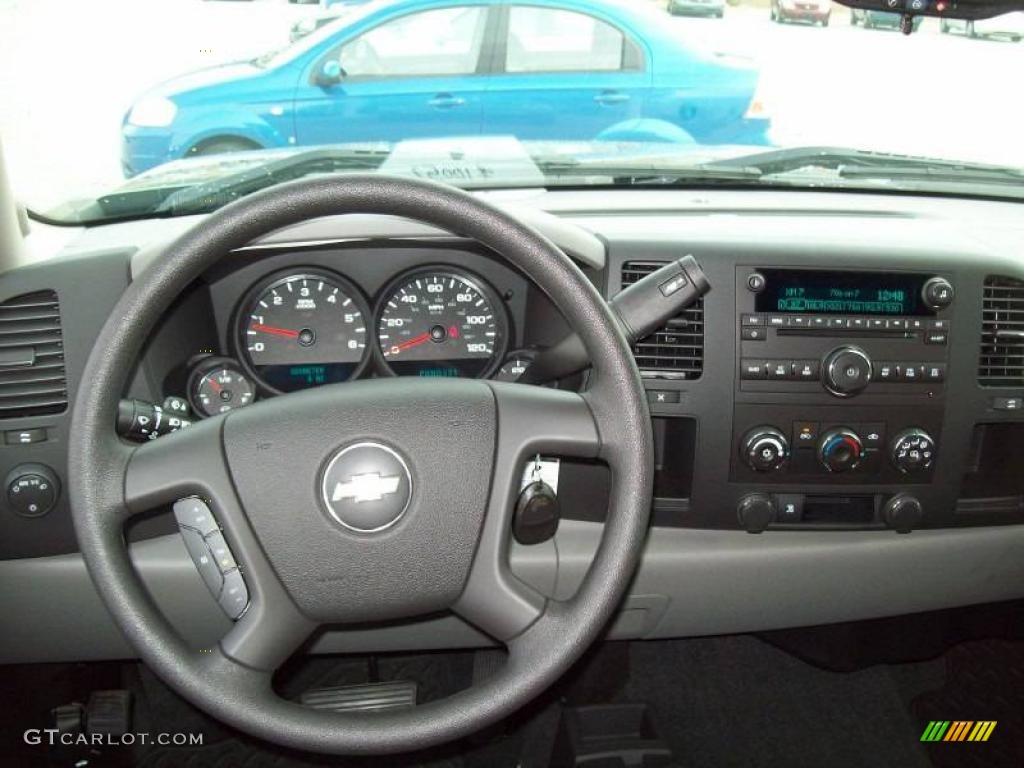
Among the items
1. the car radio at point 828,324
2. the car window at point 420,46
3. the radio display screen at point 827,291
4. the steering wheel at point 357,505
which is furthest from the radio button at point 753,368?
the car window at point 420,46

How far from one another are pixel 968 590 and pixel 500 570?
1481mm

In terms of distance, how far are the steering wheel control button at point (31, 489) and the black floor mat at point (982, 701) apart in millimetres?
2315

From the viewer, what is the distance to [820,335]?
2.01m

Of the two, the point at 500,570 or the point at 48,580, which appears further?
the point at 48,580

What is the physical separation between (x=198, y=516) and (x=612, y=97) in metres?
1.73

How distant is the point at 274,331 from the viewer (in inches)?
82.7

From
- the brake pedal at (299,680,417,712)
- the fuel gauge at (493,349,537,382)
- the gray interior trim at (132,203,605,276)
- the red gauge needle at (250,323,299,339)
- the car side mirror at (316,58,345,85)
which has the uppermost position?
the car side mirror at (316,58,345,85)

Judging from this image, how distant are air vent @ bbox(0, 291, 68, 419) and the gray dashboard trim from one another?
0.36 m

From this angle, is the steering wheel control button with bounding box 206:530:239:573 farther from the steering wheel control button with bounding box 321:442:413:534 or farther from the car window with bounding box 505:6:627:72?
the car window with bounding box 505:6:627:72

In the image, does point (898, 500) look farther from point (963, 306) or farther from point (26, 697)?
point (26, 697)

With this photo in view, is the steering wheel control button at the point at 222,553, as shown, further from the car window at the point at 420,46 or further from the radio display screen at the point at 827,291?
the car window at the point at 420,46

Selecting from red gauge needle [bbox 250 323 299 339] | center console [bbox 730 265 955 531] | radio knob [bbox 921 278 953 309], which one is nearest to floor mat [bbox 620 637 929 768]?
center console [bbox 730 265 955 531]

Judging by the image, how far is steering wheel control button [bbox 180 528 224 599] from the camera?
4.78ft

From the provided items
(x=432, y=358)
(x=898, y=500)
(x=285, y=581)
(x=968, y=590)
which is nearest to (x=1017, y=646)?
(x=968, y=590)
